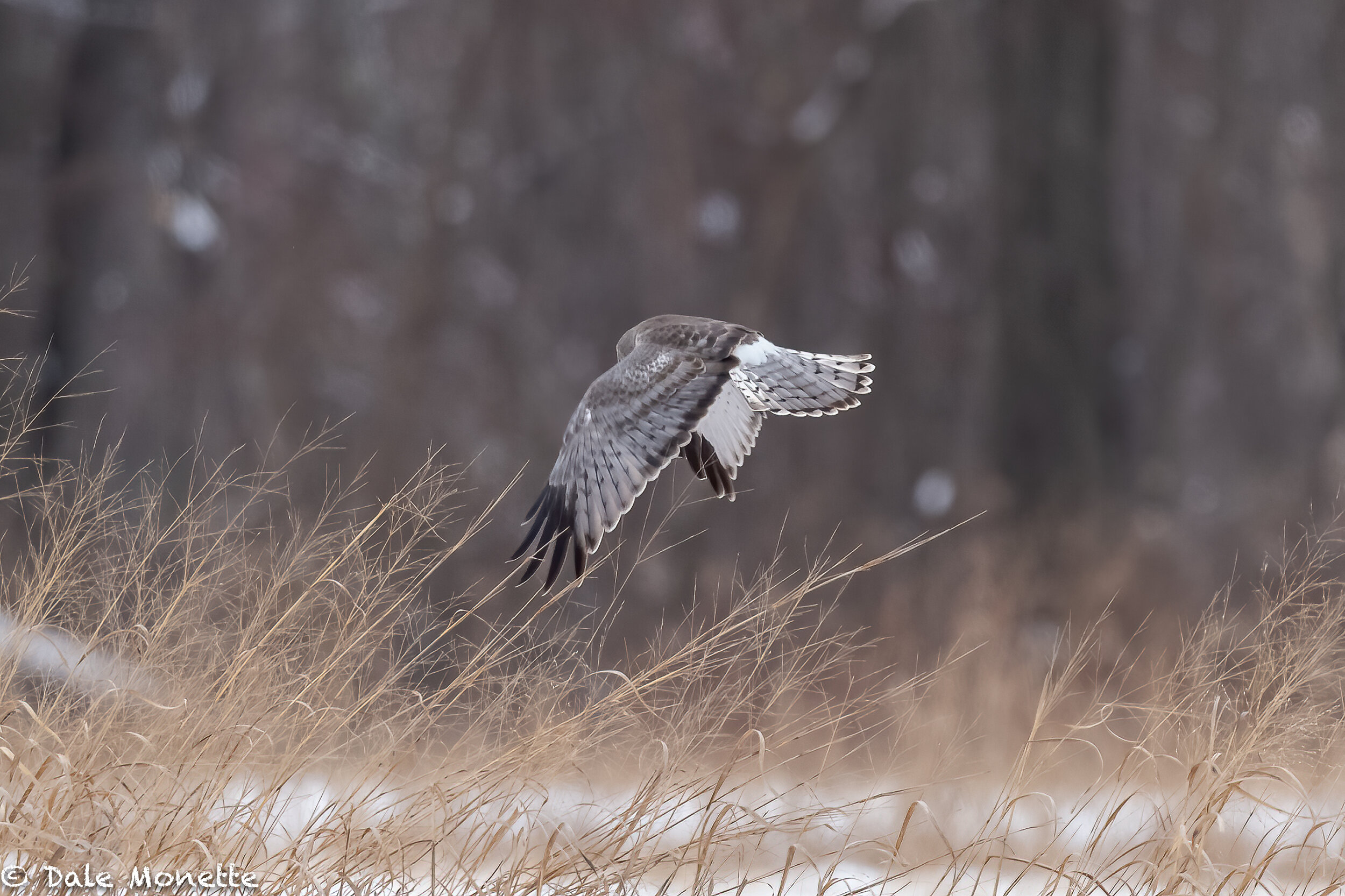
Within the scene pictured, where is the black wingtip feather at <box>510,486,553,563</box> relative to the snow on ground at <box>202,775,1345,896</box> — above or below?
above

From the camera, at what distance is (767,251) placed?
125 inches

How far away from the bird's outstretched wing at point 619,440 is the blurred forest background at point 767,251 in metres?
1.48

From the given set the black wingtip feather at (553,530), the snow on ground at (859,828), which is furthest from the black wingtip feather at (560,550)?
the snow on ground at (859,828)

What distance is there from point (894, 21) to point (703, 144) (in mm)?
765

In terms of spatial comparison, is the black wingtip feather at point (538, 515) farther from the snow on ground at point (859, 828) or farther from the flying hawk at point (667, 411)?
the snow on ground at point (859, 828)

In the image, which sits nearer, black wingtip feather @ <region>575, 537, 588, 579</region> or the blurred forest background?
black wingtip feather @ <region>575, 537, 588, 579</region>

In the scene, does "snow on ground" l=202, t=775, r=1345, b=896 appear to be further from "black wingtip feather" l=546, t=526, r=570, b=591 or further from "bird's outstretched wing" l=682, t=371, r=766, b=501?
"bird's outstretched wing" l=682, t=371, r=766, b=501

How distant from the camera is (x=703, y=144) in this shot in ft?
10.5

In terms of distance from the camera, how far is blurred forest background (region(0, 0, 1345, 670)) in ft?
10.1

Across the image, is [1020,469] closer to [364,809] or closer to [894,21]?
[894,21]

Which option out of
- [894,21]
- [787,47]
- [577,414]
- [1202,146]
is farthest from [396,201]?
[1202,146]

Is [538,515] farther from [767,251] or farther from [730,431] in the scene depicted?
[767,251]

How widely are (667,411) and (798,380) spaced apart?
34 cm

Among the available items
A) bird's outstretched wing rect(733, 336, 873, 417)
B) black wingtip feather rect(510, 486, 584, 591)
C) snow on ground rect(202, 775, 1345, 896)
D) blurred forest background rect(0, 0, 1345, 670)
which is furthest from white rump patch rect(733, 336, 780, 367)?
blurred forest background rect(0, 0, 1345, 670)
